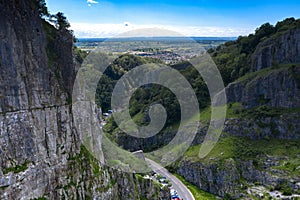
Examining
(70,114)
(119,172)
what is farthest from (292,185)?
(70,114)

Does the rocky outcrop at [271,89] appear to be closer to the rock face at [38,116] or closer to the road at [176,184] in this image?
the road at [176,184]

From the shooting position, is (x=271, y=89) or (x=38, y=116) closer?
(x=38, y=116)

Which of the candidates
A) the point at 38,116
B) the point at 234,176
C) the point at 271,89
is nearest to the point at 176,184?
the point at 234,176

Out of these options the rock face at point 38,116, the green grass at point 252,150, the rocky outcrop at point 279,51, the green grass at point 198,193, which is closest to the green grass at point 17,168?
the rock face at point 38,116

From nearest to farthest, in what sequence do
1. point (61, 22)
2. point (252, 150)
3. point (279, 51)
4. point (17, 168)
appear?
point (17, 168)
point (61, 22)
point (252, 150)
point (279, 51)

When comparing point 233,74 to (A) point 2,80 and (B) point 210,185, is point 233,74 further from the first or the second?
(A) point 2,80

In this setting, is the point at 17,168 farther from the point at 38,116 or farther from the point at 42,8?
the point at 42,8

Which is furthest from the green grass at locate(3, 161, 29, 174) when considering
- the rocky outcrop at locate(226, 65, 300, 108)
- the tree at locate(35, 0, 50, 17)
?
the rocky outcrop at locate(226, 65, 300, 108)
